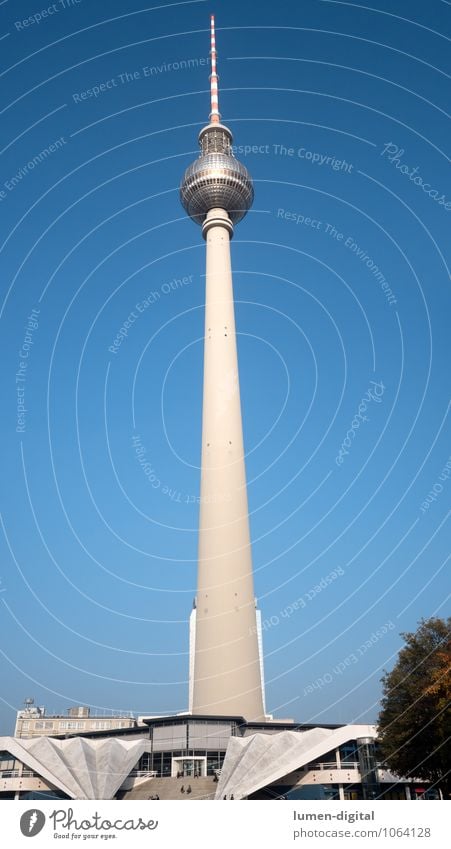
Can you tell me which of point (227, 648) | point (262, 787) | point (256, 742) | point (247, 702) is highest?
point (227, 648)

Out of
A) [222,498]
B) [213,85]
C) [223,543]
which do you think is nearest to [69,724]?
[223,543]

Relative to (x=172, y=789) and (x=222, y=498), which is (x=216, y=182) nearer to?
(x=222, y=498)

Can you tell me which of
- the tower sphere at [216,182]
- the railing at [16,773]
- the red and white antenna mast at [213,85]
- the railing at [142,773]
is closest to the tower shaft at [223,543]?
the railing at [142,773]

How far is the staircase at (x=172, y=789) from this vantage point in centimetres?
4244

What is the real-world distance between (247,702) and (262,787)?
11.0 meters

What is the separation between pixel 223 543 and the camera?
57750 mm

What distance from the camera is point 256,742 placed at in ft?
141

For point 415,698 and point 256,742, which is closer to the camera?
point 415,698

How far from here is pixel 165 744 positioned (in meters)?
51.1
